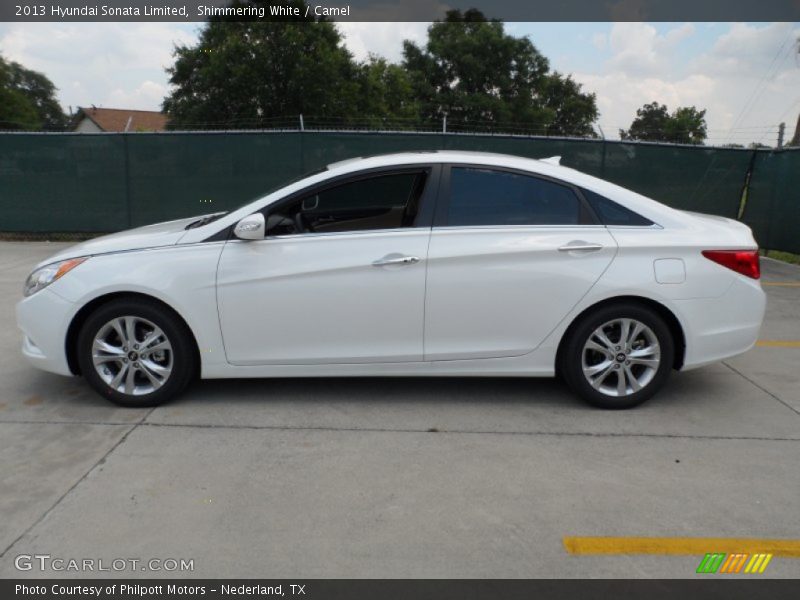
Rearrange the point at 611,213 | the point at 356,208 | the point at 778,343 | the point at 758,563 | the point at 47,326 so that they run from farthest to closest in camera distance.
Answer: the point at 778,343 < the point at 356,208 < the point at 611,213 < the point at 47,326 < the point at 758,563

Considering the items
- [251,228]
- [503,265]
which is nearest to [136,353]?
[251,228]

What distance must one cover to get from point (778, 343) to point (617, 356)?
106 inches

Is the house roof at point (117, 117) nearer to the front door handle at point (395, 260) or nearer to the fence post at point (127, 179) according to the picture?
the fence post at point (127, 179)

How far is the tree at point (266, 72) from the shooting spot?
35.5 meters

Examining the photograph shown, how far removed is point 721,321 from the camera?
4.57 m

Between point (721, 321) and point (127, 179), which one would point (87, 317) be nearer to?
point (721, 321)

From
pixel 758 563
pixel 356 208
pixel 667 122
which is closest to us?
pixel 758 563

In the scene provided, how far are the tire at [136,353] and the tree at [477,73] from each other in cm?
5244

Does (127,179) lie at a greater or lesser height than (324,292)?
greater

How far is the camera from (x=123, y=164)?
39.8 ft

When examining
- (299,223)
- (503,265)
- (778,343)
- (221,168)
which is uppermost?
(221,168)

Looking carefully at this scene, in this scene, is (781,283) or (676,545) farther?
(781,283)
